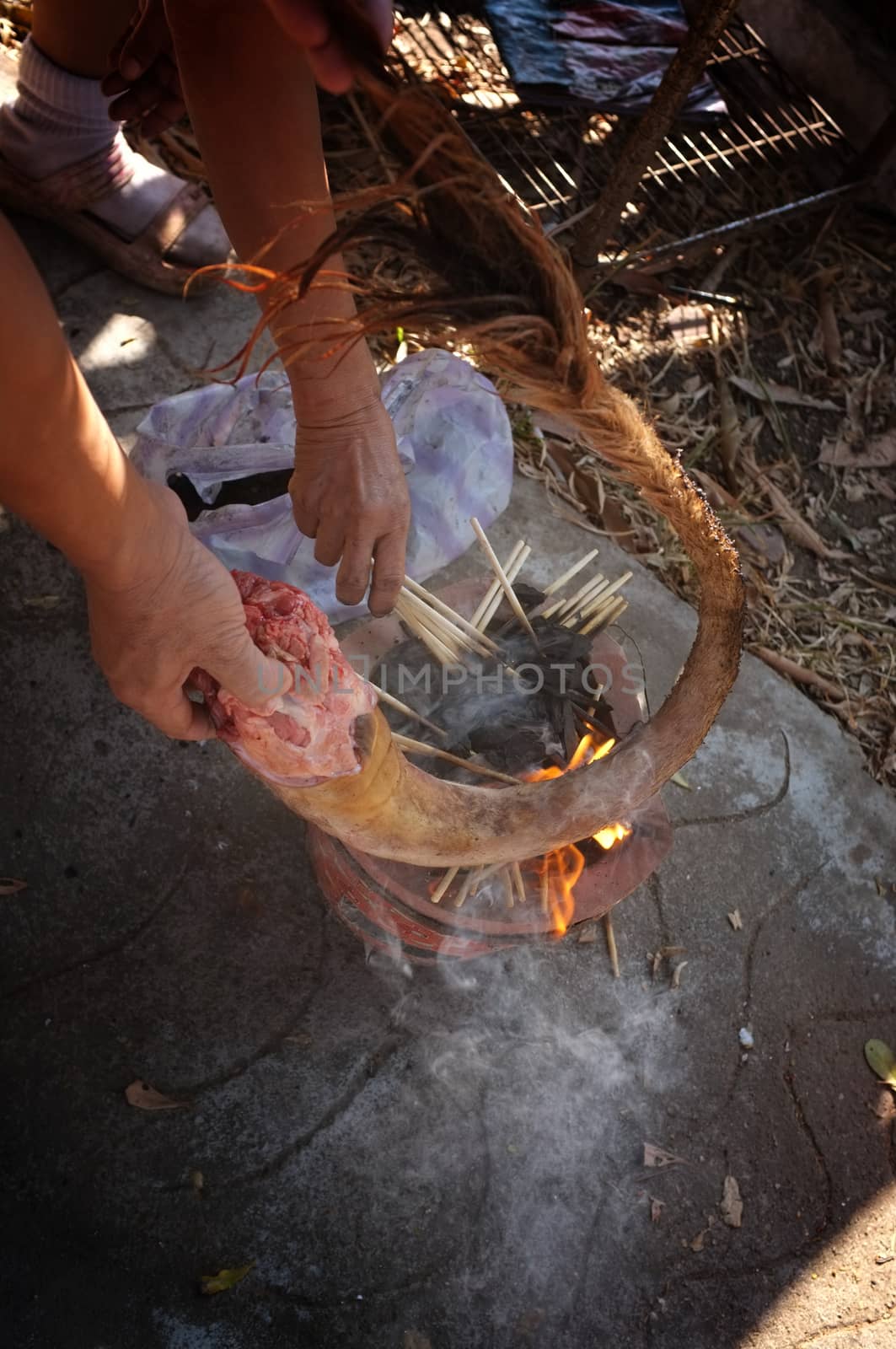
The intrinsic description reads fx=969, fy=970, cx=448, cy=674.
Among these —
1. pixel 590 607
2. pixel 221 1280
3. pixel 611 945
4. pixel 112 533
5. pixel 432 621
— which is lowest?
pixel 221 1280

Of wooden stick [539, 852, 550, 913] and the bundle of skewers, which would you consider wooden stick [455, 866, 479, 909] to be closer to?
the bundle of skewers

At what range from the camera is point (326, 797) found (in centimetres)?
165

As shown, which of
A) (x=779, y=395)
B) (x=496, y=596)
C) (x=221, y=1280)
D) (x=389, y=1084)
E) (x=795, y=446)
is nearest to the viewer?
(x=221, y=1280)

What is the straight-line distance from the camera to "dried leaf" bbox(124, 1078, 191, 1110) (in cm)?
209

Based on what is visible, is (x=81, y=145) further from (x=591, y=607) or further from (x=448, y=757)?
(x=448, y=757)

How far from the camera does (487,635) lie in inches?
93.3

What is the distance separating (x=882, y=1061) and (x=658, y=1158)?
2.25ft

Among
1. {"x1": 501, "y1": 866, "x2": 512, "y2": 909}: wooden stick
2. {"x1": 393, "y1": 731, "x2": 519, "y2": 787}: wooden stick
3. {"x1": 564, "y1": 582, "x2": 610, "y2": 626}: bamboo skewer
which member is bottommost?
{"x1": 501, "y1": 866, "x2": 512, "y2": 909}: wooden stick

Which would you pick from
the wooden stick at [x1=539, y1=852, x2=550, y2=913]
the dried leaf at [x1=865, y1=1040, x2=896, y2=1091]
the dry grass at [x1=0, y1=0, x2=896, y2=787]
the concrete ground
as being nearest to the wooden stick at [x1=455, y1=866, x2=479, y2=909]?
the wooden stick at [x1=539, y1=852, x2=550, y2=913]

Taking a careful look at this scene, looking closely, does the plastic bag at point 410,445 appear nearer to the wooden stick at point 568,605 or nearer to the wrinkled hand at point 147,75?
the wooden stick at point 568,605

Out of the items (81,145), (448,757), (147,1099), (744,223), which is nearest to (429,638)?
(448,757)

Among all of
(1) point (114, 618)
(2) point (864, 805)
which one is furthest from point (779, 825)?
(1) point (114, 618)

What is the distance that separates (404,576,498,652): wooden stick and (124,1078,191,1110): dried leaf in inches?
47.8

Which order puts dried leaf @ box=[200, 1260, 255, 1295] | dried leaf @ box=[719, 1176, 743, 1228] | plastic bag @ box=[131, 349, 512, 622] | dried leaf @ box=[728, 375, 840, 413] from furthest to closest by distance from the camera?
1. dried leaf @ box=[728, 375, 840, 413]
2. plastic bag @ box=[131, 349, 512, 622]
3. dried leaf @ box=[719, 1176, 743, 1228]
4. dried leaf @ box=[200, 1260, 255, 1295]
